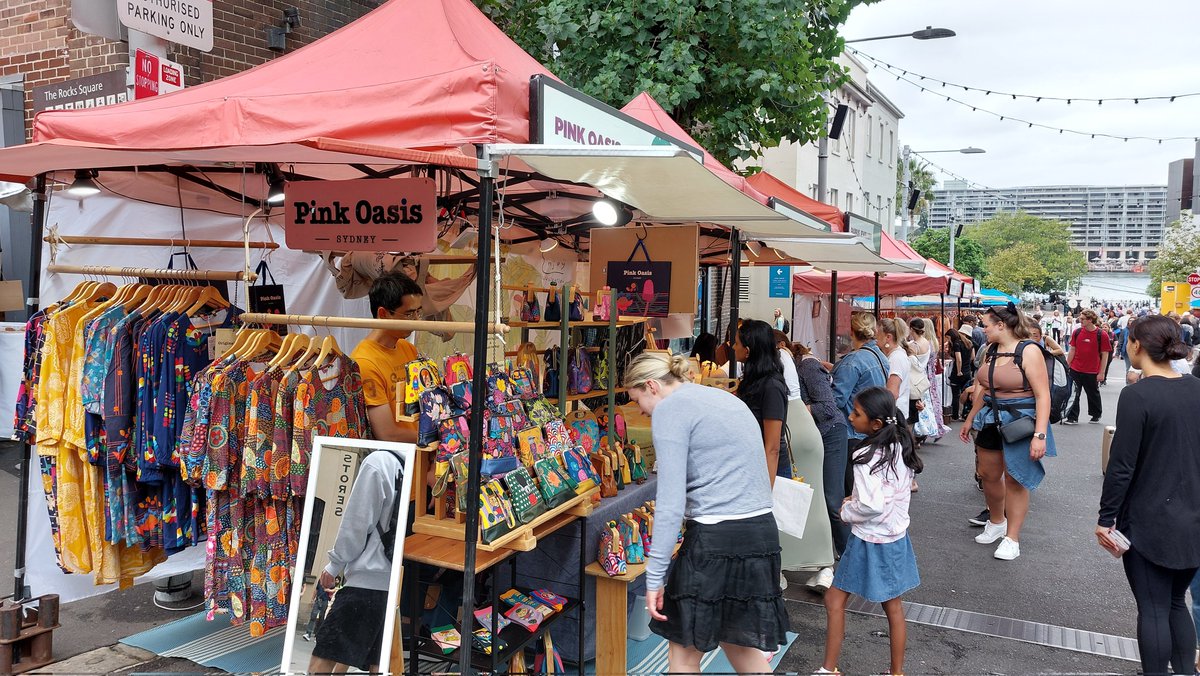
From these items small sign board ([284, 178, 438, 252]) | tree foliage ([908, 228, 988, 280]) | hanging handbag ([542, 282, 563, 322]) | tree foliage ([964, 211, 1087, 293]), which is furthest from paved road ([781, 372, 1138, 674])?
tree foliage ([964, 211, 1087, 293])

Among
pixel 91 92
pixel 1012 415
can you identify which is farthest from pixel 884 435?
pixel 91 92

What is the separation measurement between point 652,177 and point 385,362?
1566 millimetres

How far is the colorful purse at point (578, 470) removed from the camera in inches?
151

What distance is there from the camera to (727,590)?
3.20 metres

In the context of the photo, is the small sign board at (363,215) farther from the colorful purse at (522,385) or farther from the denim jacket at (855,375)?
the denim jacket at (855,375)

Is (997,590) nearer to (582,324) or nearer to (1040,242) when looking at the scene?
(582,324)

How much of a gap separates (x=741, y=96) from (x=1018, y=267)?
59.2 m

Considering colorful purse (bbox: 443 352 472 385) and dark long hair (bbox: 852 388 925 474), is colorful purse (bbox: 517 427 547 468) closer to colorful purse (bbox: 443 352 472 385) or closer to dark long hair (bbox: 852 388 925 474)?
colorful purse (bbox: 443 352 472 385)

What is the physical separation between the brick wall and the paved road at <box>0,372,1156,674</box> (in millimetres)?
3997

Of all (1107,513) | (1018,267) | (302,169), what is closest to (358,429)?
(302,169)

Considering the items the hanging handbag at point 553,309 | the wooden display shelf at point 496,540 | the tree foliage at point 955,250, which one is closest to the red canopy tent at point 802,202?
the hanging handbag at point 553,309

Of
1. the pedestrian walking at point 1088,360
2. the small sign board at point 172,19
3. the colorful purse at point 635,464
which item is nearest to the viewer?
the colorful purse at point 635,464

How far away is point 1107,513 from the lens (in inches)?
150

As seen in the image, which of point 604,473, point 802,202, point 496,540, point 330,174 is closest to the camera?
point 496,540
